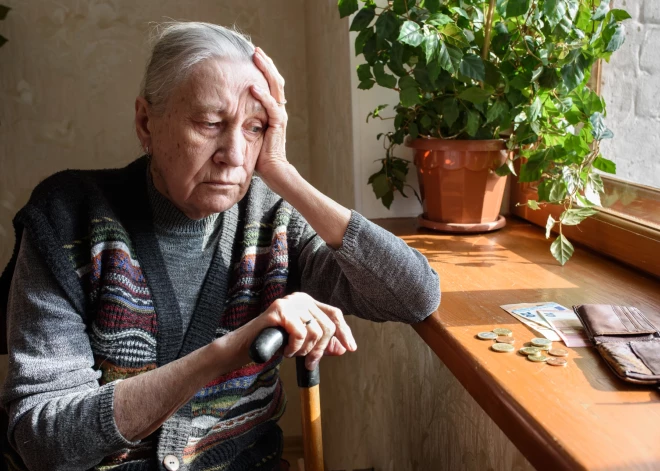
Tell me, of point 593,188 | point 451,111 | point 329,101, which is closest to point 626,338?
point 593,188

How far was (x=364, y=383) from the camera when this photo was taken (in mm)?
2111

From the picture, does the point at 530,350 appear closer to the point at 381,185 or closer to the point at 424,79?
the point at 424,79

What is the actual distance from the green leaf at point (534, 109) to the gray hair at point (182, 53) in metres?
0.57

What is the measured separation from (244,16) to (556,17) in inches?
57.1

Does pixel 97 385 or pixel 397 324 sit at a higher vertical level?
pixel 97 385

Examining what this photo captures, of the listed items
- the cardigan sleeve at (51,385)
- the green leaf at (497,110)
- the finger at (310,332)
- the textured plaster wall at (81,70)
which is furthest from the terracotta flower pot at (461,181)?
the textured plaster wall at (81,70)

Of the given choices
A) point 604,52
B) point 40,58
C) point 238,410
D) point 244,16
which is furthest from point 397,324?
point 40,58

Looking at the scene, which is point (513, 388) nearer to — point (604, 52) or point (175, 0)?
point (604, 52)

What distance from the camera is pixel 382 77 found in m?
1.58

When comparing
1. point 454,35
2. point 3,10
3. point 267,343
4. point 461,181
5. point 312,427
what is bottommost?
point 312,427

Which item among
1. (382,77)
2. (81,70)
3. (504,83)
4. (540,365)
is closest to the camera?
(540,365)

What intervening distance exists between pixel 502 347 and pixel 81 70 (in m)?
1.97

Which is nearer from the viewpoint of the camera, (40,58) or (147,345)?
Result: (147,345)

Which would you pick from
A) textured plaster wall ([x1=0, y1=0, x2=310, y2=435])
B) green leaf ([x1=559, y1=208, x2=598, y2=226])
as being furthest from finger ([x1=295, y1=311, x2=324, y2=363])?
textured plaster wall ([x1=0, y1=0, x2=310, y2=435])
